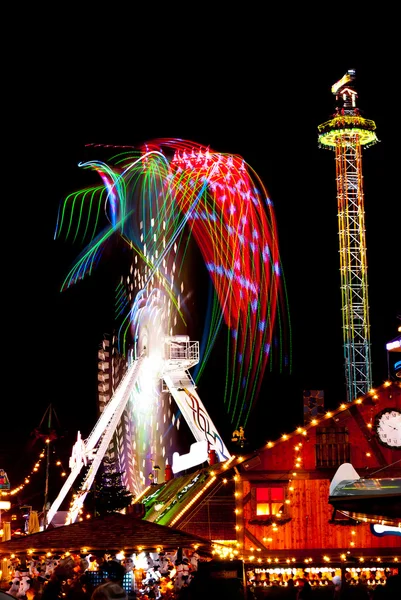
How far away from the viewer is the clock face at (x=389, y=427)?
103 ft

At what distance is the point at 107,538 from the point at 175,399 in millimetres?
30287

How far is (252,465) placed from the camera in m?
30.9

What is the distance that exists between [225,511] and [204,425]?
56.0 ft

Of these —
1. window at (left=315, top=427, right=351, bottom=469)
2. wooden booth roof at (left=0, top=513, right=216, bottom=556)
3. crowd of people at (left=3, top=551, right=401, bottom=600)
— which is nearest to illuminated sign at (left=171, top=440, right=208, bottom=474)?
crowd of people at (left=3, top=551, right=401, bottom=600)

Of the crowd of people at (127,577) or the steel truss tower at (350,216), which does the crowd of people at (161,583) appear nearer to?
the crowd of people at (127,577)

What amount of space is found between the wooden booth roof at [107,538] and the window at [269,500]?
32.7 feet

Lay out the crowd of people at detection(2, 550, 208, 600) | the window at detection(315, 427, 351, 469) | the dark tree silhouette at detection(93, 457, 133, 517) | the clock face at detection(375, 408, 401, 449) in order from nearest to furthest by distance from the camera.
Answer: the crowd of people at detection(2, 550, 208, 600)
the window at detection(315, 427, 351, 469)
the clock face at detection(375, 408, 401, 449)
the dark tree silhouette at detection(93, 457, 133, 517)

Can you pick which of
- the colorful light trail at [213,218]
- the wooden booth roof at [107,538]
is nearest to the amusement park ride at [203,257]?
the colorful light trail at [213,218]

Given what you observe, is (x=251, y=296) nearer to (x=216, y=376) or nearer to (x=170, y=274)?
(x=170, y=274)

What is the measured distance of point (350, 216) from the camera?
5169 cm

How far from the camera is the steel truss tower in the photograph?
49438 millimetres

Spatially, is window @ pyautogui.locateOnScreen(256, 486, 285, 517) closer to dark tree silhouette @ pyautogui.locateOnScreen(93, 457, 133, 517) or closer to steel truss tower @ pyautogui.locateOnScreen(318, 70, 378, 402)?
steel truss tower @ pyautogui.locateOnScreen(318, 70, 378, 402)

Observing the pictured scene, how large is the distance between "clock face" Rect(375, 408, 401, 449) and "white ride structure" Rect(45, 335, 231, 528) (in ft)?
54.2

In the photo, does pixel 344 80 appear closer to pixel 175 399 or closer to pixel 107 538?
pixel 175 399
